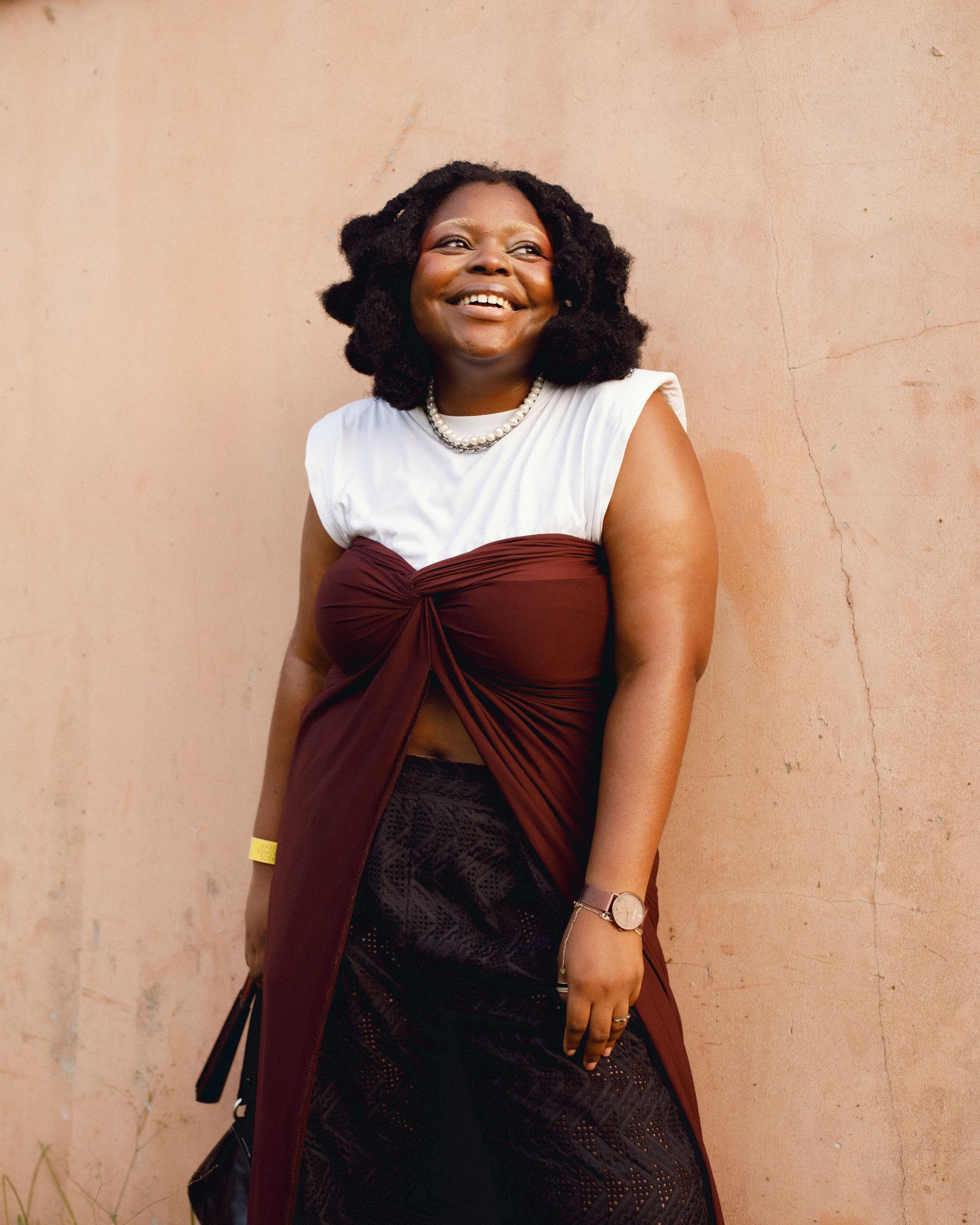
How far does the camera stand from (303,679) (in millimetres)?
1996

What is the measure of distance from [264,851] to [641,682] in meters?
0.88

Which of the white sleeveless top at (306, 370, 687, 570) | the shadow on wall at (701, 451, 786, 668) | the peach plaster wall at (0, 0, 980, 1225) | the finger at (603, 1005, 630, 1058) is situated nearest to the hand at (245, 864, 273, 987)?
the peach plaster wall at (0, 0, 980, 1225)

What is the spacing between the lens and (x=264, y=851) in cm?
193

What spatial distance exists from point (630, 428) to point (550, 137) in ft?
3.25

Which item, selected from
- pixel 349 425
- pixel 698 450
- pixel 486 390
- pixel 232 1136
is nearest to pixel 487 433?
pixel 486 390

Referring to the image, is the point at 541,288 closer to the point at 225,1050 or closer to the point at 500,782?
the point at 500,782

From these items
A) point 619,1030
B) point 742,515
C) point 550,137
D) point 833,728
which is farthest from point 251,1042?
point 550,137

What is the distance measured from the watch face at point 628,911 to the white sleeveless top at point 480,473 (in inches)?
21.9

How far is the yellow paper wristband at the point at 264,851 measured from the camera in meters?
1.93

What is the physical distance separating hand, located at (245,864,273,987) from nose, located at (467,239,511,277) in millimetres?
1190

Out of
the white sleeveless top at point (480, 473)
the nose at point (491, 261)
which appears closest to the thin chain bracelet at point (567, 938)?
the white sleeveless top at point (480, 473)

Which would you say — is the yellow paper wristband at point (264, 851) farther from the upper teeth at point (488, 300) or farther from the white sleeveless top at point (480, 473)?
the upper teeth at point (488, 300)

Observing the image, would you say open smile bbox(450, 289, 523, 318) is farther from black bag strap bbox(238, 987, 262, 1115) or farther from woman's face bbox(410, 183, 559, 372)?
black bag strap bbox(238, 987, 262, 1115)

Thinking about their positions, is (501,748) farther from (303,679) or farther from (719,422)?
(719,422)
